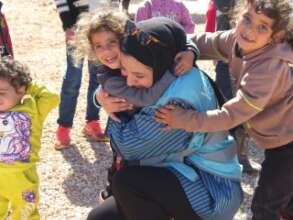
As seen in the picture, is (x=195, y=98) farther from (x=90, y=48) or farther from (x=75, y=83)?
(x=75, y=83)

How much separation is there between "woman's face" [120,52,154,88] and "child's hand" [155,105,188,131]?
0.13 meters

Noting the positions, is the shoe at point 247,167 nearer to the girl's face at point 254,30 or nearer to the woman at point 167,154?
the woman at point 167,154

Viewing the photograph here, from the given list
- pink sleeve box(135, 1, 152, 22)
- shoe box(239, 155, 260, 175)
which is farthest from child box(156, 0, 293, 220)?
pink sleeve box(135, 1, 152, 22)

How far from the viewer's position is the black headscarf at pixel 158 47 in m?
2.13

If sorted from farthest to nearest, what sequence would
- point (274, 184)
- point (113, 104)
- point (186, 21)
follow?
point (186, 21) → point (274, 184) → point (113, 104)

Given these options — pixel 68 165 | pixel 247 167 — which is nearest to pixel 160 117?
pixel 247 167

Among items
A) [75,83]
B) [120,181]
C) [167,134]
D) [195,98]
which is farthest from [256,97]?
[75,83]

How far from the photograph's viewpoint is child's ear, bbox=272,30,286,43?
2.24 meters

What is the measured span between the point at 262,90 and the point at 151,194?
24.9 inches

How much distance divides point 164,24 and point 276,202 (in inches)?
42.0

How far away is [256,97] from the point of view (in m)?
2.16

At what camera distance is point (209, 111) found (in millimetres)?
2156

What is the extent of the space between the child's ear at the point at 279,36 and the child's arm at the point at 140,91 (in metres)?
0.47

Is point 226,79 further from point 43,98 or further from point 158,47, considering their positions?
point 158,47
